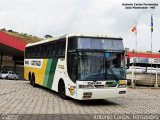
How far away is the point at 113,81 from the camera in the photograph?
14922 millimetres

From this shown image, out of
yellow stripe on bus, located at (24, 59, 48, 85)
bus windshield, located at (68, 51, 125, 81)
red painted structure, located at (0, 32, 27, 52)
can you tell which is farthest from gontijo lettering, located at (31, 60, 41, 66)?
red painted structure, located at (0, 32, 27, 52)

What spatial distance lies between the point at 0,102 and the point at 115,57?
5129 mm

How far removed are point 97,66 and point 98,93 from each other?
111 centimetres

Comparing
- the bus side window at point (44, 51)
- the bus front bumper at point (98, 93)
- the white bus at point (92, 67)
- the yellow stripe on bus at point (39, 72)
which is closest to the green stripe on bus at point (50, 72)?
the yellow stripe on bus at point (39, 72)

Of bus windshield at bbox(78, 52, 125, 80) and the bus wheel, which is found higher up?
bus windshield at bbox(78, 52, 125, 80)

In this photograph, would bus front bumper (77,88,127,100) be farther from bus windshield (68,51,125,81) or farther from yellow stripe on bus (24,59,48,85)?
yellow stripe on bus (24,59,48,85)

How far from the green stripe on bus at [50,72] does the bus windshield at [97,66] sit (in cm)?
325

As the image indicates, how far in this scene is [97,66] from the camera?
14.8m

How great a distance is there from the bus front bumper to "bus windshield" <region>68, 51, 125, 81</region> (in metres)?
0.49

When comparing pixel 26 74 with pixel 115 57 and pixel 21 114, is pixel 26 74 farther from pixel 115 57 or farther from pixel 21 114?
pixel 21 114

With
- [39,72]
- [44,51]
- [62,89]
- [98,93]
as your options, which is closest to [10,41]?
[39,72]

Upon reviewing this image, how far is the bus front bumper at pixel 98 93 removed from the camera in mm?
14367

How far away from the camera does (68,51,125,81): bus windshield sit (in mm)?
14609

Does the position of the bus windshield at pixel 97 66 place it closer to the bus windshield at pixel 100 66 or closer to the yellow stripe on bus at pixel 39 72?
the bus windshield at pixel 100 66
